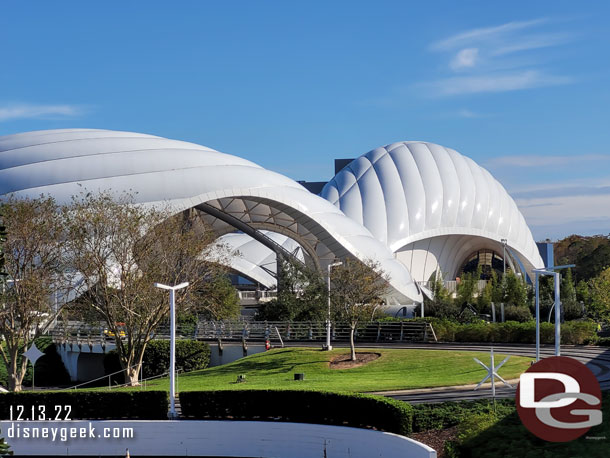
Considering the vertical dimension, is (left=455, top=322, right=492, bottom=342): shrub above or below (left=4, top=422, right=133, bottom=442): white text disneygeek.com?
above

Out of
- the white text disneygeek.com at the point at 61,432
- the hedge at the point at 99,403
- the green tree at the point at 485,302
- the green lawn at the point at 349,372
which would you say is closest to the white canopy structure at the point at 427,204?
the green tree at the point at 485,302

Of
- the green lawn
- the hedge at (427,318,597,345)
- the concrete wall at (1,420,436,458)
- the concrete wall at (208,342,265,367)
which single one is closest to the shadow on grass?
the green lawn

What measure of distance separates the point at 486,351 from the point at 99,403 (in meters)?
21.0

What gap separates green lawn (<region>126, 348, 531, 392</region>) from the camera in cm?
3500

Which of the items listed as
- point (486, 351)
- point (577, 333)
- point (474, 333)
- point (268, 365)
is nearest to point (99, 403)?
point (268, 365)

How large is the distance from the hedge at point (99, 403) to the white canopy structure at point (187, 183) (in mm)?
23507

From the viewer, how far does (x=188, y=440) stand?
28.6m

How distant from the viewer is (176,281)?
3988 centimetres

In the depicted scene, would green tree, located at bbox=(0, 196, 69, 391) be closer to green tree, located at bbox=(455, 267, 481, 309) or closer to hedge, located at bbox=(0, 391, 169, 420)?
hedge, located at bbox=(0, 391, 169, 420)

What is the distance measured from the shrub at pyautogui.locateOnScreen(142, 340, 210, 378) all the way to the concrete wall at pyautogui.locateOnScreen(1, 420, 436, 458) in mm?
19764

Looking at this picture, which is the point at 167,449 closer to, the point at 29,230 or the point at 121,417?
the point at 121,417

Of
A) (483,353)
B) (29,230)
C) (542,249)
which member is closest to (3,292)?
(29,230)

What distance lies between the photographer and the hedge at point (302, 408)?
2555 centimetres

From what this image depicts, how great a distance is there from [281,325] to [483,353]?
684 inches
